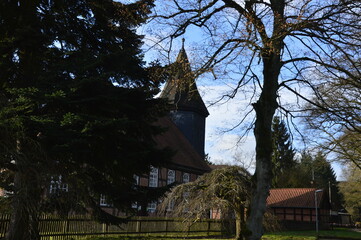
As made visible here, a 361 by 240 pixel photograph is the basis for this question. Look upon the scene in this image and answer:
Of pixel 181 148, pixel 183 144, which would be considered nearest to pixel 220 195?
pixel 181 148

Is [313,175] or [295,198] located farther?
[313,175]

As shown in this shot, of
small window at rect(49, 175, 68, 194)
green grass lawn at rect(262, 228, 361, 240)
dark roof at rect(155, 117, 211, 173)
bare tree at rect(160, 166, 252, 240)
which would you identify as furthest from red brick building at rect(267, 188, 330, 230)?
small window at rect(49, 175, 68, 194)

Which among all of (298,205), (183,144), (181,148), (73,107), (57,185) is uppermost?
(183,144)

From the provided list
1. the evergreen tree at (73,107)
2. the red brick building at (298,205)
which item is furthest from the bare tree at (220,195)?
the red brick building at (298,205)

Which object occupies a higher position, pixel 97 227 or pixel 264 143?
pixel 264 143

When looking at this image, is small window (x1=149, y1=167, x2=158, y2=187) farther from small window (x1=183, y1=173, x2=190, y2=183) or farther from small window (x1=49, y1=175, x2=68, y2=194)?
small window (x1=49, y1=175, x2=68, y2=194)

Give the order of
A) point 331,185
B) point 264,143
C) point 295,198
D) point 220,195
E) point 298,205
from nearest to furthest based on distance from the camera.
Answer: point 264,143 < point 220,195 < point 298,205 < point 295,198 < point 331,185

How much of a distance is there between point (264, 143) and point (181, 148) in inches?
969

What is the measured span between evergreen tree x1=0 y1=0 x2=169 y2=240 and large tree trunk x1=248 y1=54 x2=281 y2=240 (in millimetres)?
3153

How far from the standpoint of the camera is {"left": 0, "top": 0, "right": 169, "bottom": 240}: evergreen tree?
794cm

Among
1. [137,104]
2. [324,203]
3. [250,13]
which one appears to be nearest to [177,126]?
[324,203]

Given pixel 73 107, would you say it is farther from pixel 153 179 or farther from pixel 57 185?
pixel 153 179

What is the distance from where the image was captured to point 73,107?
33.2ft

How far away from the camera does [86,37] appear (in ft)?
42.2
